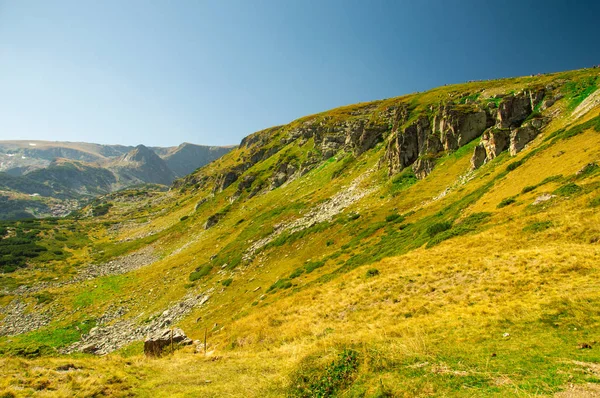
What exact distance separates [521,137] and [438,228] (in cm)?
2493

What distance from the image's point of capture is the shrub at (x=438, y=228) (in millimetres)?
27727

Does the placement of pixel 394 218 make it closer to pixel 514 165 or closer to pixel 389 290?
pixel 514 165

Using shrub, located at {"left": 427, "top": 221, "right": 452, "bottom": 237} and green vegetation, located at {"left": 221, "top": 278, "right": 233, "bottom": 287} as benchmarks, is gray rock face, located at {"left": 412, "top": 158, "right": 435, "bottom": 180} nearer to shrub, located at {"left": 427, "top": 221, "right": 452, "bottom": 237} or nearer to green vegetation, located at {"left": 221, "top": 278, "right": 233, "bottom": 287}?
shrub, located at {"left": 427, "top": 221, "right": 452, "bottom": 237}

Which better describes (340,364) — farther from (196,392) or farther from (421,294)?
(421,294)

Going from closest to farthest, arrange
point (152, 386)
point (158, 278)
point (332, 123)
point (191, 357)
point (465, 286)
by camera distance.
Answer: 1. point (152, 386)
2. point (465, 286)
3. point (191, 357)
4. point (158, 278)
5. point (332, 123)

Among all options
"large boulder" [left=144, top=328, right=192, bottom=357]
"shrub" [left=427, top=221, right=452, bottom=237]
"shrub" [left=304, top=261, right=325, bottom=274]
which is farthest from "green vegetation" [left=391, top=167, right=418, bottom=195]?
"large boulder" [left=144, top=328, right=192, bottom=357]

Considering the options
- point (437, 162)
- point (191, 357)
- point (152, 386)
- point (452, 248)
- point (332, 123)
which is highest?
point (332, 123)

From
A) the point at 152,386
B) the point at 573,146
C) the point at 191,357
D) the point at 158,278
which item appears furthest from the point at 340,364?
the point at 158,278

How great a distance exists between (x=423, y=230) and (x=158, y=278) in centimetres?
5052

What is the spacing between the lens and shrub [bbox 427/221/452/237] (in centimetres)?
2773

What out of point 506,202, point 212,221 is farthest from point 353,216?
point 212,221

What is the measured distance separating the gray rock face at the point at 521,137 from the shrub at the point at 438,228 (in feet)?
68.9

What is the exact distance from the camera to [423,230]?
1185 inches

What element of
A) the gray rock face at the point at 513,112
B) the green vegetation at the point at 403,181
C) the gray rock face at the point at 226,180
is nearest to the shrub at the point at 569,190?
the green vegetation at the point at 403,181
